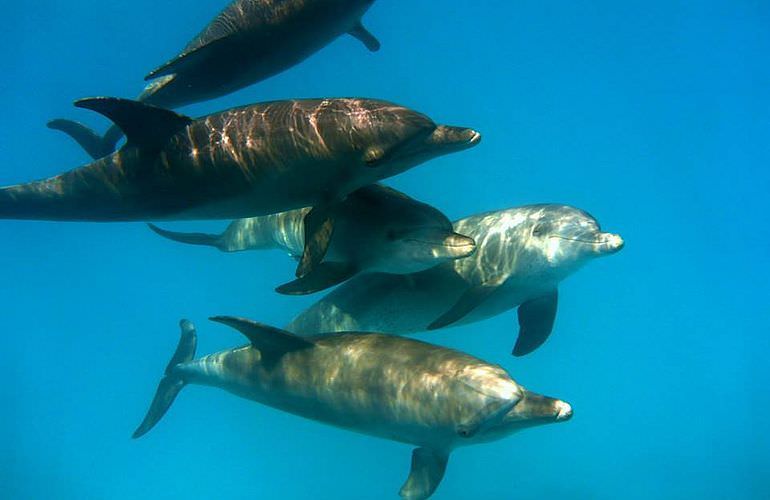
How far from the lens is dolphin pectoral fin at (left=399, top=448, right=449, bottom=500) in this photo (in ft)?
19.3

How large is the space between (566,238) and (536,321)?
51.1 inches

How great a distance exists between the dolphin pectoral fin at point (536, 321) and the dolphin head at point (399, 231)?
2425 millimetres

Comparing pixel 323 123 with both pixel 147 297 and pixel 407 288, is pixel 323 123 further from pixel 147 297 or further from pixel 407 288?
pixel 147 297

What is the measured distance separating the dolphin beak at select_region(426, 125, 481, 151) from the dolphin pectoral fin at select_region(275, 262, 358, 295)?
1.46 meters

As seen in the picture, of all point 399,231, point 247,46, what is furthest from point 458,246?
point 247,46

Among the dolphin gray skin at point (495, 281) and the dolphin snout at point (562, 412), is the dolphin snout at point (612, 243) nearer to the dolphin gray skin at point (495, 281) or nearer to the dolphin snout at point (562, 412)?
the dolphin gray skin at point (495, 281)

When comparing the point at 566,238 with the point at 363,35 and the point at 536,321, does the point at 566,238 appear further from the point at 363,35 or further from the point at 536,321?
the point at 363,35

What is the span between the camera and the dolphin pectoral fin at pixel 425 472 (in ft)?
19.3

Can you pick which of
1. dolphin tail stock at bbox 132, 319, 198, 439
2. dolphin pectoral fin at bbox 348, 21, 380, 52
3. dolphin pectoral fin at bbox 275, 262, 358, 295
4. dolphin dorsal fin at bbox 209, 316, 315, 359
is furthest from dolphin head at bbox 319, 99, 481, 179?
dolphin tail stock at bbox 132, 319, 198, 439

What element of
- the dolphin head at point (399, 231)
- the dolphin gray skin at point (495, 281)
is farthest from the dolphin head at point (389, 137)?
the dolphin gray skin at point (495, 281)

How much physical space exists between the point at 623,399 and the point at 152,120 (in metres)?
40.1

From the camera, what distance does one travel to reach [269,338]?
20.4ft

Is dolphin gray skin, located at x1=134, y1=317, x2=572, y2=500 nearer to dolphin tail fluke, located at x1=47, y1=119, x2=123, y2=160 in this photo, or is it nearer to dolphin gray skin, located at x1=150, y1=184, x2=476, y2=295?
dolphin gray skin, located at x1=150, y1=184, x2=476, y2=295

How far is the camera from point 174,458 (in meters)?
37.6
